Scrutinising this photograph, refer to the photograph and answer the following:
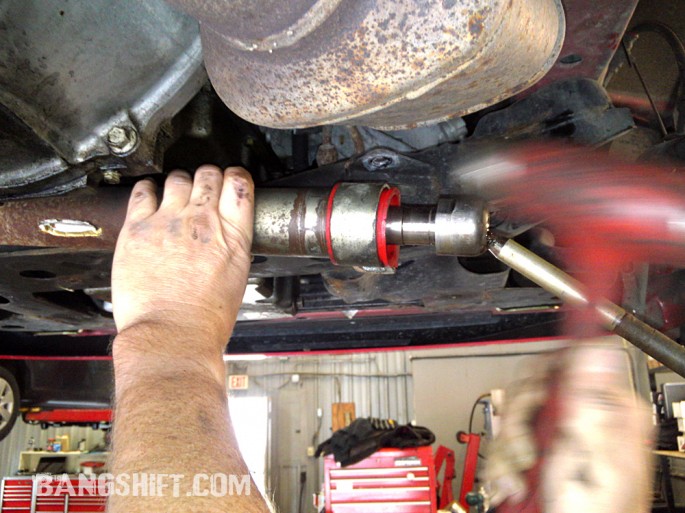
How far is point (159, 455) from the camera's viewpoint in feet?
1.71

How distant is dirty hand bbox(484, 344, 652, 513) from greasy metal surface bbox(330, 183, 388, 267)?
1.10 ft

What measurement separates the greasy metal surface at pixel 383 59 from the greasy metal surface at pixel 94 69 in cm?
18

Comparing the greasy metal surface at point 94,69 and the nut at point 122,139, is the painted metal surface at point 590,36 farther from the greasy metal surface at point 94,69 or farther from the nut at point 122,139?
the nut at point 122,139

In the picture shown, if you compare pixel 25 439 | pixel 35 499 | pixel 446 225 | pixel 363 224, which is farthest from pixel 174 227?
pixel 25 439

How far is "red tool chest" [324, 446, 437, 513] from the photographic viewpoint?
4.91m

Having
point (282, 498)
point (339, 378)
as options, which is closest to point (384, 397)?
point (339, 378)

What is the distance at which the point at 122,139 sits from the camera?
2.87ft

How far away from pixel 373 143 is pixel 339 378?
28.1 feet

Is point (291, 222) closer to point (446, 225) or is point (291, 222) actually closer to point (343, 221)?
point (343, 221)

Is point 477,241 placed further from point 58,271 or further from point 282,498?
point 282,498

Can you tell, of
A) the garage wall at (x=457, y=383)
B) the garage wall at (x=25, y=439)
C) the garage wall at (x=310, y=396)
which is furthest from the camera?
the garage wall at (x=25, y=439)

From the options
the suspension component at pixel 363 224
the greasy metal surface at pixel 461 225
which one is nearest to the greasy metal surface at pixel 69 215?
the suspension component at pixel 363 224

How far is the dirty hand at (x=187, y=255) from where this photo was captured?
2.35ft

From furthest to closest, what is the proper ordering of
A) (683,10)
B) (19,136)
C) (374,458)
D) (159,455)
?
(374,458)
(683,10)
(19,136)
(159,455)
